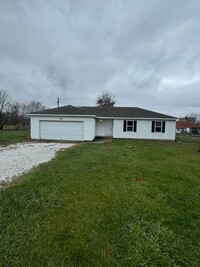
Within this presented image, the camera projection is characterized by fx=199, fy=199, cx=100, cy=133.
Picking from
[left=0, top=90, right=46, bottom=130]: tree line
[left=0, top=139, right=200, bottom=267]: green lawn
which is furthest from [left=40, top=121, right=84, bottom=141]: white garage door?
[left=0, top=90, right=46, bottom=130]: tree line

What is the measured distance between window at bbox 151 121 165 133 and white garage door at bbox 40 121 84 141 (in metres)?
7.17

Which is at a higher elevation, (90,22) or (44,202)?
(90,22)

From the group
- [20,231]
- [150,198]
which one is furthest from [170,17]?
[20,231]

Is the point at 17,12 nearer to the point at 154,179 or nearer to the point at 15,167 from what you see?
the point at 15,167

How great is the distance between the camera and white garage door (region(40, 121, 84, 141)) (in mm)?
18469

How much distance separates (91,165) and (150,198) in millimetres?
3346

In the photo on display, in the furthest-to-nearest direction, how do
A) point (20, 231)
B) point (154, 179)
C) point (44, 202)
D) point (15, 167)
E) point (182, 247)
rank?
point (15, 167) < point (154, 179) < point (44, 202) < point (20, 231) < point (182, 247)

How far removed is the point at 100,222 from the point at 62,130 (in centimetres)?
1575

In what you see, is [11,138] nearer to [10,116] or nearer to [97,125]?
[97,125]

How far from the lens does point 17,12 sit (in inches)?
429

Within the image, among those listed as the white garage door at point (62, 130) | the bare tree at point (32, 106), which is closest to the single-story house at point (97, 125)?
the white garage door at point (62, 130)

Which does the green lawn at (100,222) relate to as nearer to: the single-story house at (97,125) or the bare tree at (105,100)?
the single-story house at (97,125)

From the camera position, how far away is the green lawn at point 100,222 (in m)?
2.54

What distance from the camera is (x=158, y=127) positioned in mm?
19750
